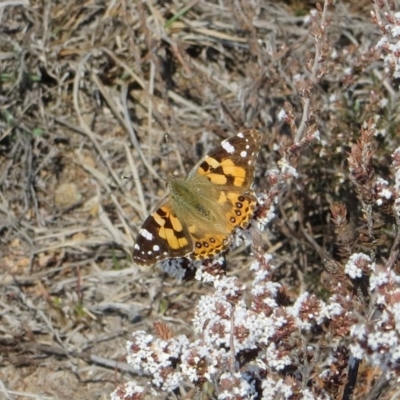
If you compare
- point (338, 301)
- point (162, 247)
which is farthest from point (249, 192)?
point (338, 301)

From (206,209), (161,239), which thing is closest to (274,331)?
(161,239)

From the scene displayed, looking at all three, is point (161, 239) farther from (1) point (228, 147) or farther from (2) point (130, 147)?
(2) point (130, 147)

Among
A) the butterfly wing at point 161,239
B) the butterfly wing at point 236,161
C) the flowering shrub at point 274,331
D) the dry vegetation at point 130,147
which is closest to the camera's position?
the flowering shrub at point 274,331

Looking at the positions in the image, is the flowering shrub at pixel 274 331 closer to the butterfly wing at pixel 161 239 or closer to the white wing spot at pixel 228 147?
the butterfly wing at pixel 161 239

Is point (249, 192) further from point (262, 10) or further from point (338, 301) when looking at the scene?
point (262, 10)

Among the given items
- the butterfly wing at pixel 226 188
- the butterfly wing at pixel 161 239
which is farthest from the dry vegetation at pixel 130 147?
the butterfly wing at pixel 161 239

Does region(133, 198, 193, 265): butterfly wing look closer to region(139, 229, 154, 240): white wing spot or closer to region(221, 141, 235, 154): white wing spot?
region(139, 229, 154, 240): white wing spot
